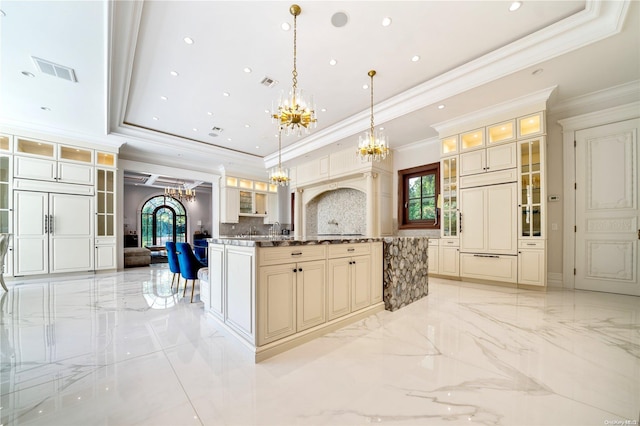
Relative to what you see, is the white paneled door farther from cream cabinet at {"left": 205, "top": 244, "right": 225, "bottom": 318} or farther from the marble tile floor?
cream cabinet at {"left": 205, "top": 244, "right": 225, "bottom": 318}

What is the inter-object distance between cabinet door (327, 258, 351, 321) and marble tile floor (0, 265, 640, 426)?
22 centimetres

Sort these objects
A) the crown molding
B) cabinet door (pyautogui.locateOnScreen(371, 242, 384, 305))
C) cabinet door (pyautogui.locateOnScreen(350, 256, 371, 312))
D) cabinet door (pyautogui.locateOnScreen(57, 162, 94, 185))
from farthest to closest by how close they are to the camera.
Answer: cabinet door (pyautogui.locateOnScreen(57, 162, 94, 185)) < cabinet door (pyautogui.locateOnScreen(371, 242, 384, 305)) < cabinet door (pyautogui.locateOnScreen(350, 256, 371, 312)) < the crown molding

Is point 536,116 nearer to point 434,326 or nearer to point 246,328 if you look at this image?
point 434,326

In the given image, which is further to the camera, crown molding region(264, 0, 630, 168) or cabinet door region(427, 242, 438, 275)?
cabinet door region(427, 242, 438, 275)

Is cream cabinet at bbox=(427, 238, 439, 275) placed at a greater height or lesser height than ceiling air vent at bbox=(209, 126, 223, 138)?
lesser

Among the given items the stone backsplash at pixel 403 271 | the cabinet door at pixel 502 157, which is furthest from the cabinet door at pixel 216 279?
the cabinet door at pixel 502 157

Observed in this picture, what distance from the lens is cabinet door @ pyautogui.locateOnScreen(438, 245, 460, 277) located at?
5023 mm

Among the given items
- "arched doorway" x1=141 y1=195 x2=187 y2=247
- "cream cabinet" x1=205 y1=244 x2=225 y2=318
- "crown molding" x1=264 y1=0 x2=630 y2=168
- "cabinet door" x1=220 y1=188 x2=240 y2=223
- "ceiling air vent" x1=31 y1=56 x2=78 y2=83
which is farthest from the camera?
"arched doorway" x1=141 y1=195 x2=187 y2=247

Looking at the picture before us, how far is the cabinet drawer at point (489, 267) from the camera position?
4.36 m

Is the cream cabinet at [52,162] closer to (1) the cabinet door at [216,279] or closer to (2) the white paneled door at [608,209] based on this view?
(1) the cabinet door at [216,279]

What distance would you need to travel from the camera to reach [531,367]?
187cm

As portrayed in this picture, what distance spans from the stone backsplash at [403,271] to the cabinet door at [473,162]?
6.63 feet

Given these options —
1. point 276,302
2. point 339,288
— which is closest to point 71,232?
point 276,302

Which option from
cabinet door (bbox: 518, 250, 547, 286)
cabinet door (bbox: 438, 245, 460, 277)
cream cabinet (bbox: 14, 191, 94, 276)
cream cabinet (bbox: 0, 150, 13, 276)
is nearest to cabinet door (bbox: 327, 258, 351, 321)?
cabinet door (bbox: 438, 245, 460, 277)
